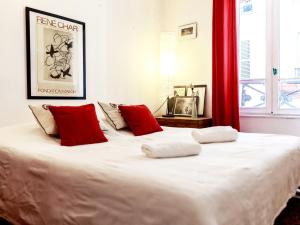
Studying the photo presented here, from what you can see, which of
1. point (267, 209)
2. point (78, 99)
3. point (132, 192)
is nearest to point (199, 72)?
point (78, 99)

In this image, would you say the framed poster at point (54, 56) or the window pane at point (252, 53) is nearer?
the framed poster at point (54, 56)

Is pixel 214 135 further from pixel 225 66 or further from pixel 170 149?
pixel 225 66

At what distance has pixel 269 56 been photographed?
3.24m

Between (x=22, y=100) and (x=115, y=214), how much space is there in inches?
67.6

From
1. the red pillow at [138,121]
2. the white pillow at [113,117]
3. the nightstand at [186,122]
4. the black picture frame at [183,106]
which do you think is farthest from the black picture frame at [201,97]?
the white pillow at [113,117]

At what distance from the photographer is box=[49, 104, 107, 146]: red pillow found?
2.03 m

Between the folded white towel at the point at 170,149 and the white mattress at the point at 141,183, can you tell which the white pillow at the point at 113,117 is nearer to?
the white mattress at the point at 141,183

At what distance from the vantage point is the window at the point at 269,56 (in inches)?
123

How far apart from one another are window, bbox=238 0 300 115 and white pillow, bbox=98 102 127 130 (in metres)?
1.65

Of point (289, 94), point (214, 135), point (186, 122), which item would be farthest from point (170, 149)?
point (289, 94)

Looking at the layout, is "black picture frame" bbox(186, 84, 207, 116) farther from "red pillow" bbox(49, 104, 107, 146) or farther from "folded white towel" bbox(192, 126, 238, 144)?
"red pillow" bbox(49, 104, 107, 146)

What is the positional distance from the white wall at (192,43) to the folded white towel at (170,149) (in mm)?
2139

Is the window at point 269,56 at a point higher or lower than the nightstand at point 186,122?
higher

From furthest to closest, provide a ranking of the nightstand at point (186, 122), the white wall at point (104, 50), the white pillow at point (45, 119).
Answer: the nightstand at point (186, 122) < the white wall at point (104, 50) < the white pillow at point (45, 119)
